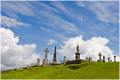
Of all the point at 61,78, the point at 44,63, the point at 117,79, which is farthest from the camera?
the point at 44,63

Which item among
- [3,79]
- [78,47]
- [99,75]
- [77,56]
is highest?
[78,47]

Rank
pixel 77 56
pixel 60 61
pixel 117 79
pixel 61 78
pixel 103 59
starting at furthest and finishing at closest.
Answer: pixel 60 61
pixel 103 59
pixel 77 56
pixel 61 78
pixel 117 79

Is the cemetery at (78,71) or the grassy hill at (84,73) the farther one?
the cemetery at (78,71)

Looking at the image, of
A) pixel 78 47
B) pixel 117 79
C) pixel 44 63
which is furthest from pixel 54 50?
pixel 117 79

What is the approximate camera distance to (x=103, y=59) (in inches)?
1420

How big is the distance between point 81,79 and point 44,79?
5.97 m

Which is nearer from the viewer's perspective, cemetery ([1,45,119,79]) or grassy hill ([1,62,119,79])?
grassy hill ([1,62,119,79])

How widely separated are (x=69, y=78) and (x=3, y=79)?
469 inches

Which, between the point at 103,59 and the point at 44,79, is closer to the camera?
the point at 44,79

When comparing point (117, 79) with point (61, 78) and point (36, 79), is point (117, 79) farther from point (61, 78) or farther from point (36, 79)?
point (36, 79)

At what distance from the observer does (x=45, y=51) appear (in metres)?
35.5

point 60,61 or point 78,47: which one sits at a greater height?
point 78,47

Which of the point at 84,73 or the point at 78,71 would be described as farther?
the point at 78,71

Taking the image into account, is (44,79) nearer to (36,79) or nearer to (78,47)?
(36,79)
